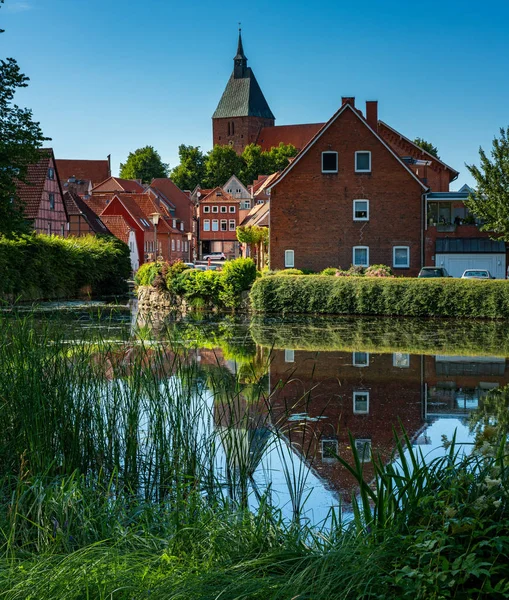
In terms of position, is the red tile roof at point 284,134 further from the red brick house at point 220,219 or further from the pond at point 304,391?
the pond at point 304,391

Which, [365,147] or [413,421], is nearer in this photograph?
[413,421]

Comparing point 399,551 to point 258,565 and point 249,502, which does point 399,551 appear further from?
point 249,502

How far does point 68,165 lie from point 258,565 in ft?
356

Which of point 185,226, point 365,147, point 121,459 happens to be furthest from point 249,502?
point 185,226

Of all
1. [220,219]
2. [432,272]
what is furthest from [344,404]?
[220,219]

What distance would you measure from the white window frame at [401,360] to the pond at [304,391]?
0.05 m

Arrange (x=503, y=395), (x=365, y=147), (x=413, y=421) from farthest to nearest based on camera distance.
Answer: (x=365, y=147) → (x=503, y=395) → (x=413, y=421)

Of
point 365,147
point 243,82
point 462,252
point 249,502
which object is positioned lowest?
point 249,502

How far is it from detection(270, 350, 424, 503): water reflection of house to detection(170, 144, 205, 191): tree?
3860 inches

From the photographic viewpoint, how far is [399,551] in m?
4.17

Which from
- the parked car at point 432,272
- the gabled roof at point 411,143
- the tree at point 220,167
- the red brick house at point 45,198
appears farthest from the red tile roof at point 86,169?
the parked car at point 432,272

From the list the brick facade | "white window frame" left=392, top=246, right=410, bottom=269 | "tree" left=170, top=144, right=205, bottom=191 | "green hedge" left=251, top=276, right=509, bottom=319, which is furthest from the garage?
"tree" left=170, top=144, right=205, bottom=191

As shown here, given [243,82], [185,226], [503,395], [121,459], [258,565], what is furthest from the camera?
[243,82]

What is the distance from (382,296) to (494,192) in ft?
63.7
